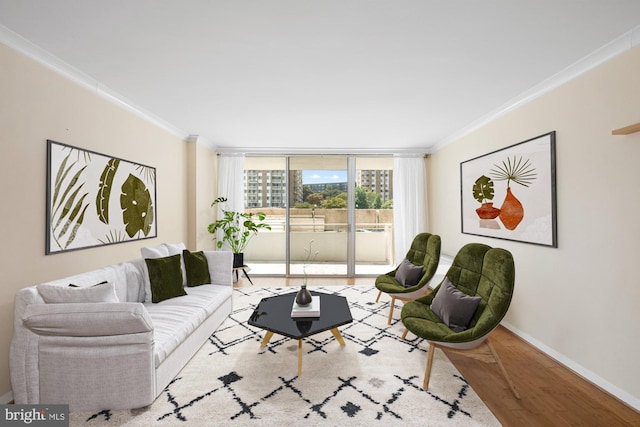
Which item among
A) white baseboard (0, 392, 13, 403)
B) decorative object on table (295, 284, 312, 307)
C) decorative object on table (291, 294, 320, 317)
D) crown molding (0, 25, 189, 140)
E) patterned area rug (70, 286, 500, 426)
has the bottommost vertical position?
patterned area rug (70, 286, 500, 426)

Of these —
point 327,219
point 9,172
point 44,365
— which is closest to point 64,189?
point 9,172

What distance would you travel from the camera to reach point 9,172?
2.21 meters

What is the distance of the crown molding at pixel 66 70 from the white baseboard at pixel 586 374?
5016 millimetres

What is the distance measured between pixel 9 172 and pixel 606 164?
4478 mm

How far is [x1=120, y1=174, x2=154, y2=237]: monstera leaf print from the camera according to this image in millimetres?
3482

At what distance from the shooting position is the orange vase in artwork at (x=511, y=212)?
330 cm

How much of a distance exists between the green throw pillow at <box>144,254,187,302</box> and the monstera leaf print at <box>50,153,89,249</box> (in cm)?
71

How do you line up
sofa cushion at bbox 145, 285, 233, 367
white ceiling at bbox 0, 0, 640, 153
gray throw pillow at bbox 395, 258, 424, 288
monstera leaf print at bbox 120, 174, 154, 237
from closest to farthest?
white ceiling at bbox 0, 0, 640, 153, sofa cushion at bbox 145, 285, 233, 367, monstera leaf print at bbox 120, 174, 154, 237, gray throw pillow at bbox 395, 258, 424, 288

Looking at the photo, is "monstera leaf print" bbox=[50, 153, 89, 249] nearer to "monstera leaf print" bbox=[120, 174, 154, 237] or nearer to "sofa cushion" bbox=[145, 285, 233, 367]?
"monstera leaf print" bbox=[120, 174, 154, 237]

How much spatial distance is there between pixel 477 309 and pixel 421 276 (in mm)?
1195

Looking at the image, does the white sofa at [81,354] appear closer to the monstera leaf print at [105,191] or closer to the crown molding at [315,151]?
the monstera leaf print at [105,191]

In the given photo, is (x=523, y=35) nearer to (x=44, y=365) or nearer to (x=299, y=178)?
(x=44, y=365)

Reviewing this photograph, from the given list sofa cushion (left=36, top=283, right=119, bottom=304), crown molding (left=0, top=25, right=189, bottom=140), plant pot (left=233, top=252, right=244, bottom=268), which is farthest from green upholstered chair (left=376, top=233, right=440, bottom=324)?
crown molding (left=0, top=25, right=189, bottom=140)

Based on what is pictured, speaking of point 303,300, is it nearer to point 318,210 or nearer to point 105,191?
point 105,191
